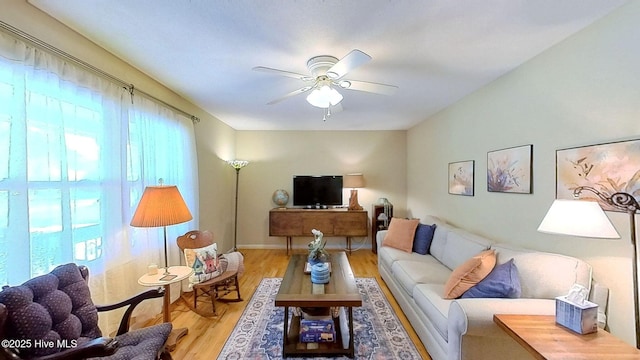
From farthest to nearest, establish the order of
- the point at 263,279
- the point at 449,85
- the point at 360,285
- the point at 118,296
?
the point at 263,279 → the point at 360,285 → the point at 449,85 → the point at 118,296

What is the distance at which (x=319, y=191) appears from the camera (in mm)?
5379

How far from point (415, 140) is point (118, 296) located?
15.7ft

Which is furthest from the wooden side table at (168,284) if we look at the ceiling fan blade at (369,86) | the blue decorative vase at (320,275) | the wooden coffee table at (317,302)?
the ceiling fan blade at (369,86)

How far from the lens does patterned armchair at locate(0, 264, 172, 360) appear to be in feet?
4.05

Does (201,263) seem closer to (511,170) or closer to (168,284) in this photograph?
(168,284)

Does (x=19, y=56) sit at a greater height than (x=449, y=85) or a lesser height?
lesser

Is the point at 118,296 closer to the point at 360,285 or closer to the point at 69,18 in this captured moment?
the point at 69,18

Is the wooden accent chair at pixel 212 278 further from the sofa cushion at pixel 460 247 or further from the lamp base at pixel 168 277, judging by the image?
the sofa cushion at pixel 460 247

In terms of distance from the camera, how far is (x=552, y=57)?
6.86 ft

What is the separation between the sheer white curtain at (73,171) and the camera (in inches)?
58.9

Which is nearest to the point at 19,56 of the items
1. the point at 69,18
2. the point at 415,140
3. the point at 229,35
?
the point at 69,18

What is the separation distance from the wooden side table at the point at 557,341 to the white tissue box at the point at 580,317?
3cm

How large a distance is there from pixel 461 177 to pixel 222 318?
3.18 meters

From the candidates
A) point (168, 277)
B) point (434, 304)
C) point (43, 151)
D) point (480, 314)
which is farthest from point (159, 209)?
point (480, 314)
